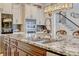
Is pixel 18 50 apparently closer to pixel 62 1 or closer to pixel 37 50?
pixel 37 50

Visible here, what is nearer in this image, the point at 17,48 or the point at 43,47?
the point at 43,47

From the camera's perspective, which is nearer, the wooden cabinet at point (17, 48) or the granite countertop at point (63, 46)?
the granite countertop at point (63, 46)

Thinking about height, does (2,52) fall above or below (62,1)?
below

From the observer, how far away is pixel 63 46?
199 centimetres

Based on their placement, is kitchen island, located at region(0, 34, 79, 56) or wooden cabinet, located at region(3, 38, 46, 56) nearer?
kitchen island, located at region(0, 34, 79, 56)

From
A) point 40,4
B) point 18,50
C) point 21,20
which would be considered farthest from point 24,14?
point 18,50

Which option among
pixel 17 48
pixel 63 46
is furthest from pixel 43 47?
pixel 17 48

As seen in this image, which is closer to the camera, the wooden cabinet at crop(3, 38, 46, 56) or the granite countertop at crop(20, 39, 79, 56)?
the granite countertop at crop(20, 39, 79, 56)

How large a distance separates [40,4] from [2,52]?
86 centimetres

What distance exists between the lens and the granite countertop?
1.91 metres

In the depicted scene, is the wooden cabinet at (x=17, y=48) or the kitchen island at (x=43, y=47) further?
the wooden cabinet at (x=17, y=48)

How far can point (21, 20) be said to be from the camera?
2.06 metres

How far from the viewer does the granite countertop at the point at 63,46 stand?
191 cm

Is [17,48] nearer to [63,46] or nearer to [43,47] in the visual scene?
[43,47]
